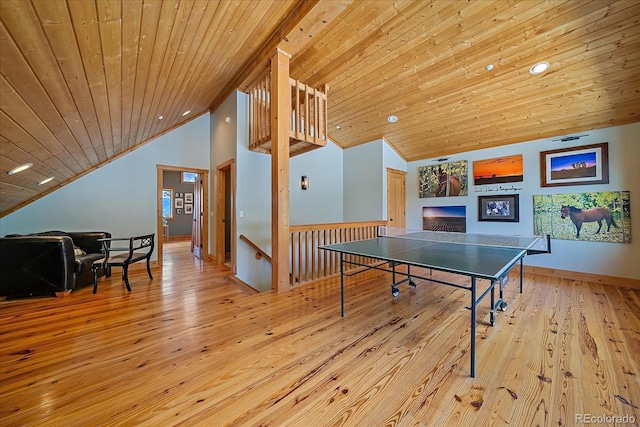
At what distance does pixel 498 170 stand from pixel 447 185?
0.95 meters

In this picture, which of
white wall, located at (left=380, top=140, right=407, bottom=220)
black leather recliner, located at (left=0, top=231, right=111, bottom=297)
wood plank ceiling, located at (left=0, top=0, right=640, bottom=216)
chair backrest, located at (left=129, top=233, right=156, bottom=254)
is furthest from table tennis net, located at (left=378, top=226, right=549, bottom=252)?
black leather recliner, located at (left=0, top=231, right=111, bottom=297)

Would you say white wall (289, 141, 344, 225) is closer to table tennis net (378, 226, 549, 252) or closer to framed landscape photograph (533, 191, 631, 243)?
table tennis net (378, 226, 549, 252)

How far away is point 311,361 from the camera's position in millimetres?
1761

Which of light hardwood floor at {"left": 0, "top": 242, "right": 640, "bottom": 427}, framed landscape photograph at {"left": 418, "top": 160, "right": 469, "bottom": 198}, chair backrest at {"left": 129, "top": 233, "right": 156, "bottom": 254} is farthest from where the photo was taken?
framed landscape photograph at {"left": 418, "top": 160, "right": 469, "bottom": 198}

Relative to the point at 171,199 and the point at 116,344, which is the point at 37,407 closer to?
the point at 116,344

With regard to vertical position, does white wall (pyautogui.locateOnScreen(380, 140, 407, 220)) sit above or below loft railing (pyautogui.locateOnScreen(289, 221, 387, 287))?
above

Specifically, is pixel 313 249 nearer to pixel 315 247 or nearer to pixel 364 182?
pixel 315 247

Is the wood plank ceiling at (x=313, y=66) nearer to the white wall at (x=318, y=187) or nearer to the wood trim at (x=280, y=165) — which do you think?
the wood trim at (x=280, y=165)

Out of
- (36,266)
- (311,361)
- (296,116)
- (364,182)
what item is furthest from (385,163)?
(36,266)

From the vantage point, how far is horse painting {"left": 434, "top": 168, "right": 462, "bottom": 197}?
523 centimetres

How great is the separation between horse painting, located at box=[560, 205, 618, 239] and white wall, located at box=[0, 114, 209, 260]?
6.98m

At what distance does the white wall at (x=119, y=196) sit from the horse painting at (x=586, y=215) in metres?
6.98

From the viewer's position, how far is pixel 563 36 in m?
2.69

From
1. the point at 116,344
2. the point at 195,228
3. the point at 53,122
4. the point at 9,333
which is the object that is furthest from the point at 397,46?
the point at 195,228
